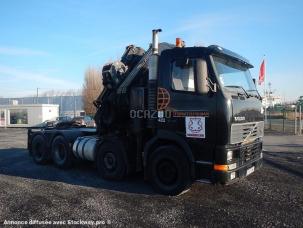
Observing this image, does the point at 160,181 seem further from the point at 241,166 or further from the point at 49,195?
the point at 49,195

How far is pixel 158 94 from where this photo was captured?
316 inches

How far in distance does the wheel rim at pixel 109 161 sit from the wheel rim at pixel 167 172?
5.65 ft

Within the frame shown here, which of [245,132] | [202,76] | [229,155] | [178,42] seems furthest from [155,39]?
[229,155]

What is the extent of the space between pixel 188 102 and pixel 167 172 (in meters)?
1.59

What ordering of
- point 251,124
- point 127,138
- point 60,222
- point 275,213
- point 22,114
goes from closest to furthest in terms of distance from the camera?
point 60,222 → point 275,213 → point 251,124 → point 127,138 → point 22,114

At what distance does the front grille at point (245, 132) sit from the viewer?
7113 millimetres

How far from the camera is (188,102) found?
7.51m

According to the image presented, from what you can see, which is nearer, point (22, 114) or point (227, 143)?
point (227, 143)

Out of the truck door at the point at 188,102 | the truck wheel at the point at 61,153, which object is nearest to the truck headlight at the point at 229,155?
the truck door at the point at 188,102

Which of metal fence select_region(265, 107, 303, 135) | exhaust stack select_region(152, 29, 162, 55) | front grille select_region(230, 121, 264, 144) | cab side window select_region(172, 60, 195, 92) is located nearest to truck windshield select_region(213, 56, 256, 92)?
cab side window select_region(172, 60, 195, 92)

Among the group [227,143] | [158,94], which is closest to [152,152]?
[158,94]

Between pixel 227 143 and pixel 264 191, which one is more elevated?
pixel 227 143

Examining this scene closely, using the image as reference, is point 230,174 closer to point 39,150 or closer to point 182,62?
point 182,62

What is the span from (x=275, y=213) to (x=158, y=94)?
11.0ft
